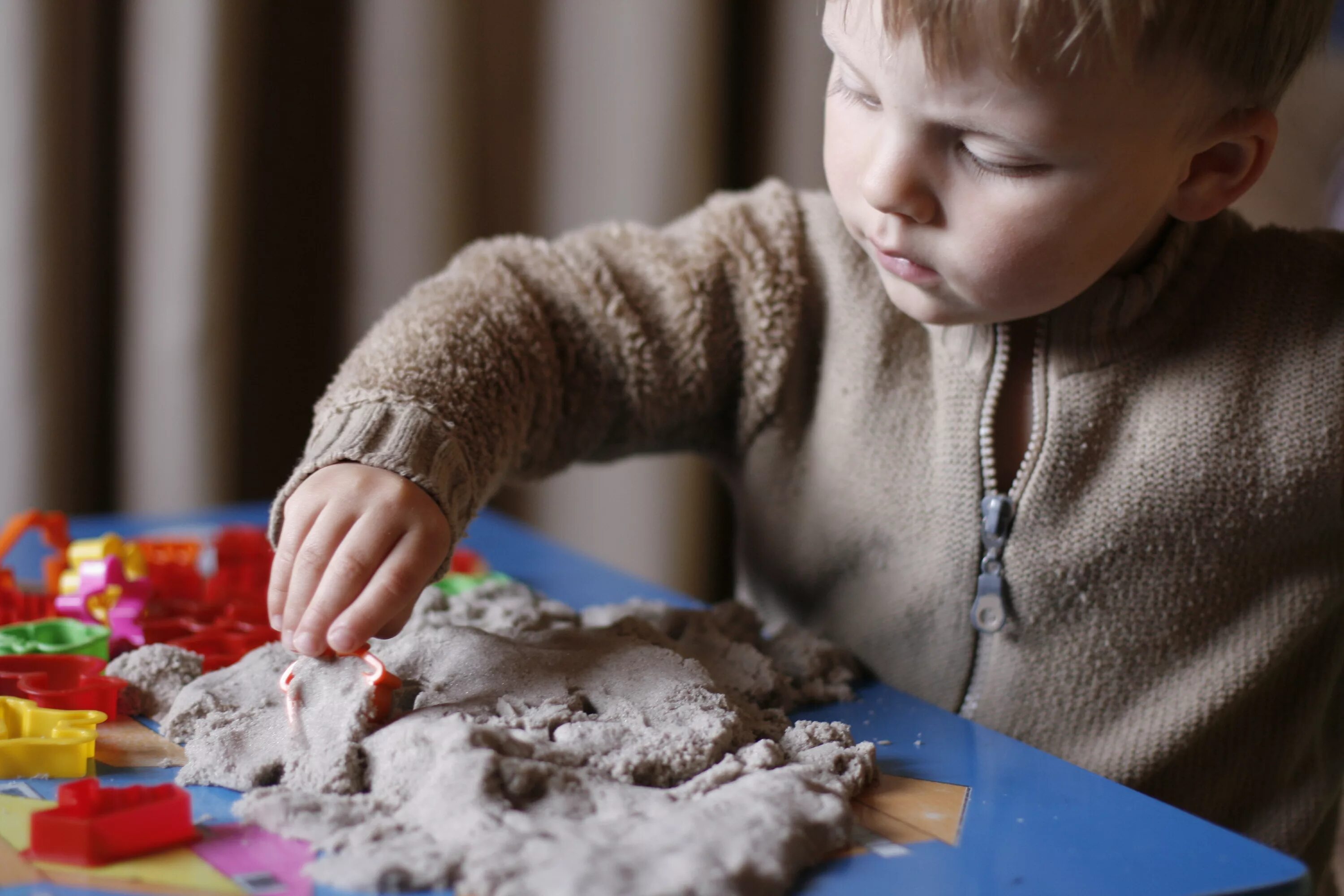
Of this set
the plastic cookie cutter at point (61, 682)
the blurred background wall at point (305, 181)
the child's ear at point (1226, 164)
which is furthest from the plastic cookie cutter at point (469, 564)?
the blurred background wall at point (305, 181)

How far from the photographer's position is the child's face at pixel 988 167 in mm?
568

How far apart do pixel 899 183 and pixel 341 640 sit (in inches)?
12.6

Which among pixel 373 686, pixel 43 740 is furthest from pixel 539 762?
pixel 43 740

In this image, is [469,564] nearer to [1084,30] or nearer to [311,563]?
[311,563]

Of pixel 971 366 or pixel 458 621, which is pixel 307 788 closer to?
pixel 458 621

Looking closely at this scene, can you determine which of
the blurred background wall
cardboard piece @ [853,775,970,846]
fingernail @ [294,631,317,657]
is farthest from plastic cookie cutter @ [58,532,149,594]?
the blurred background wall

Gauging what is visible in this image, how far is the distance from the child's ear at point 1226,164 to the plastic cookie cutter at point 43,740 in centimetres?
58

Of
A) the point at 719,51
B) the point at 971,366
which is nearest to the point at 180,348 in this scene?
the point at 719,51

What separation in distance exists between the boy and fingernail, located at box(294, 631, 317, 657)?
3 cm

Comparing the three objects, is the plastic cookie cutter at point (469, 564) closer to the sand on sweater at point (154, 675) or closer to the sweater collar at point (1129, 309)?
the sand on sweater at point (154, 675)

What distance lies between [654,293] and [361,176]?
0.75 metres

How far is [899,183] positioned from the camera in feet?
1.93

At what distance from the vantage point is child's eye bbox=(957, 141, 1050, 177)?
59cm

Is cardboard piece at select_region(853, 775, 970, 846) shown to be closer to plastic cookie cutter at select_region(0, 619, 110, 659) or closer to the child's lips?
the child's lips
